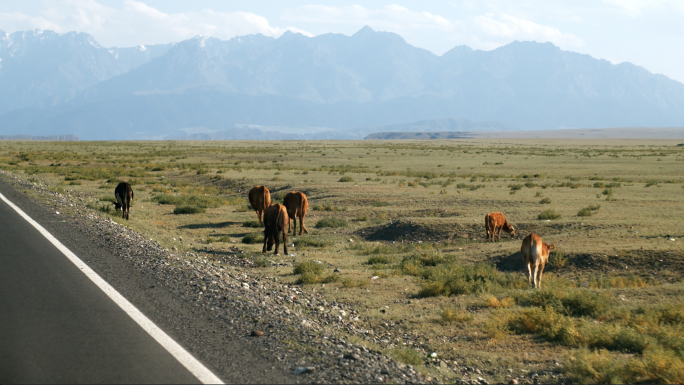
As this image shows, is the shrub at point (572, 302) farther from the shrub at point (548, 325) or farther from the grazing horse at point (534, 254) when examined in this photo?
the grazing horse at point (534, 254)

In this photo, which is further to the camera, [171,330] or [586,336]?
[586,336]

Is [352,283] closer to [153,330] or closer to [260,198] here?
[153,330]

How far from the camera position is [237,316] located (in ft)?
26.4

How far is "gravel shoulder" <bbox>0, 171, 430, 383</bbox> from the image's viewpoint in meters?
6.16

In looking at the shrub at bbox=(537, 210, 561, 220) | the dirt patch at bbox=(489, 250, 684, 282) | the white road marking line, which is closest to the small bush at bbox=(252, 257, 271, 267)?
the white road marking line

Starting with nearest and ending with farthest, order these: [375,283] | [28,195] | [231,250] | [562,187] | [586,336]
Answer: [586,336]
[375,283]
[231,250]
[28,195]
[562,187]

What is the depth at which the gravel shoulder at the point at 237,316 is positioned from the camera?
243 inches

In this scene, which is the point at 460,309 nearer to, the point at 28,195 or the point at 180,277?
the point at 180,277

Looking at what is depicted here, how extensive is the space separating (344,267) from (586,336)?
6.39 metres

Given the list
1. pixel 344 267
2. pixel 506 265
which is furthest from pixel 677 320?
pixel 344 267

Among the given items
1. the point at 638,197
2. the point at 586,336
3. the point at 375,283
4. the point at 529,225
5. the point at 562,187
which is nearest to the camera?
the point at 586,336

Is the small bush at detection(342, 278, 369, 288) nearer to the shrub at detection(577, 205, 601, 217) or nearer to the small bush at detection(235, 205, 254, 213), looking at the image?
the shrub at detection(577, 205, 601, 217)

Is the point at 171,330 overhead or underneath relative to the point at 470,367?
overhead

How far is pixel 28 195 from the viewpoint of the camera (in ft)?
80.0
